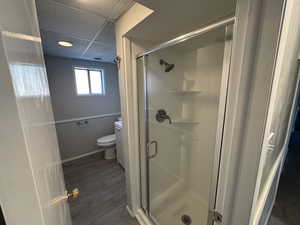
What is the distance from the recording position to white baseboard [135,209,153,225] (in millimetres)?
1556

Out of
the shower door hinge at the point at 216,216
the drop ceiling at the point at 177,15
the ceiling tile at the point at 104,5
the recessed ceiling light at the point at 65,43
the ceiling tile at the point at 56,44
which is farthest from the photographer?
the recessed ceiling light at the point at 65,43

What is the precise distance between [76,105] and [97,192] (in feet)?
6.14

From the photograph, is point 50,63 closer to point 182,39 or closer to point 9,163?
point 182,39

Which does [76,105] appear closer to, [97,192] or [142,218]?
[97,192]

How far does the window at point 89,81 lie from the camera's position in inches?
117

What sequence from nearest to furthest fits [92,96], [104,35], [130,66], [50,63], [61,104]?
[130,66]
[104,35]
[50,63]
[61,104]
[92,96]

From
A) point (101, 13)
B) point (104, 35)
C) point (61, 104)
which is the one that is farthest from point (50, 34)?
point (61, 104)

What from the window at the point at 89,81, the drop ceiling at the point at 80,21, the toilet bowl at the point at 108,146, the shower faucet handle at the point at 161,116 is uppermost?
the drop ceiling at the point at 80,21

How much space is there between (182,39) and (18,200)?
117 cm

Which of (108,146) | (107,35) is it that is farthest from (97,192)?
(107,35)

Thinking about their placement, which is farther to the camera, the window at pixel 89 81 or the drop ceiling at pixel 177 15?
the window at pixel 89 81

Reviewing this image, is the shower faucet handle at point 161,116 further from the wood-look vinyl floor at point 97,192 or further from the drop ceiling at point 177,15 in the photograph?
the wood-look vinyl floor at point 97,192

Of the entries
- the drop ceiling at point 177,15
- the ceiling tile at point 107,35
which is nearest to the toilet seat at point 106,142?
the ceiling tile at point 107,35

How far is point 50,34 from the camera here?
1.65m
